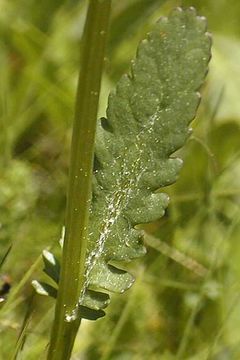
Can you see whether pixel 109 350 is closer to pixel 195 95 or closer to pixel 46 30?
pixel 195 95

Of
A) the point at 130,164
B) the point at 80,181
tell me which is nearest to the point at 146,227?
the point at 130,164

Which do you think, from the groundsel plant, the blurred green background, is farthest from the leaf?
the blurred green background

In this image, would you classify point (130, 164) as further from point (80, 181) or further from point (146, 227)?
point (146, 227)

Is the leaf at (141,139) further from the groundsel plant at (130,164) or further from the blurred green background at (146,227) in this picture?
the blurred green background at (146,227)

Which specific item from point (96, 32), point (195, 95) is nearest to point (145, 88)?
point (195, 95)

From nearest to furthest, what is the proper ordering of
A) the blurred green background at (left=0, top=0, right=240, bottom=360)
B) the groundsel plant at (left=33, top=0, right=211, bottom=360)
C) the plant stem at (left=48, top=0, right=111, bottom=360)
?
the plant stem at (left=48, top=0, right=111, bottom=360)
the groundsel plant at (left=33, top=0, right=211, bottom=360)
the blurred green background at (left=0, top=0, right=240, bottom=360)

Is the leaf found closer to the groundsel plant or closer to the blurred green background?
the groundsel plant

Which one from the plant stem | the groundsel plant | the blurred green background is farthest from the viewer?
the blurred green background
